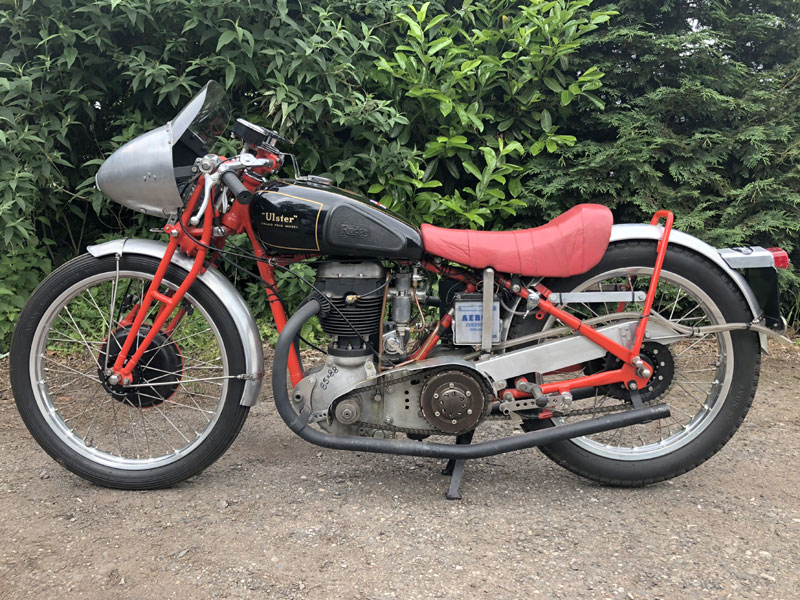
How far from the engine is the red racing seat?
22 centimetres

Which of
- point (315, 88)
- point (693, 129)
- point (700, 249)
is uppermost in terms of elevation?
point (693, 129)

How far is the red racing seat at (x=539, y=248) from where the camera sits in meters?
2.44

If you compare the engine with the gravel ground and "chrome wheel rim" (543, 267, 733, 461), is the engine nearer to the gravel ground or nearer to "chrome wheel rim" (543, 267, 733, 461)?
the gravel ground

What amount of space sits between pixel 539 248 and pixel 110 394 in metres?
1.90

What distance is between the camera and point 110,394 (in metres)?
2.67

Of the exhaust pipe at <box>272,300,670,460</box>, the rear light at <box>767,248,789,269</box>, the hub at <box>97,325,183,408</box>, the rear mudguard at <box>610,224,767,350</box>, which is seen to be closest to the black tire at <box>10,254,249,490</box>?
the hub at <box>97,325,183,408</box>

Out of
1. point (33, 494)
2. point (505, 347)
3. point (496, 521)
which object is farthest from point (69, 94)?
point (496, 521)

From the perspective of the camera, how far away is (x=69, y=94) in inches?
157

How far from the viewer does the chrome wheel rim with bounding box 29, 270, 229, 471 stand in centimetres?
263

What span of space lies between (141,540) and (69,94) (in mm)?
3015

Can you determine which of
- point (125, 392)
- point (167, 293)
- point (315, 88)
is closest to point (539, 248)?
point (167, 293)

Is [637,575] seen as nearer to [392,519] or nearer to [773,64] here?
[392,519]

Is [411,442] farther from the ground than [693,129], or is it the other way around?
[693,129]

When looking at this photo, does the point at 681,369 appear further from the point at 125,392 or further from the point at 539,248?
the point at 125,392
